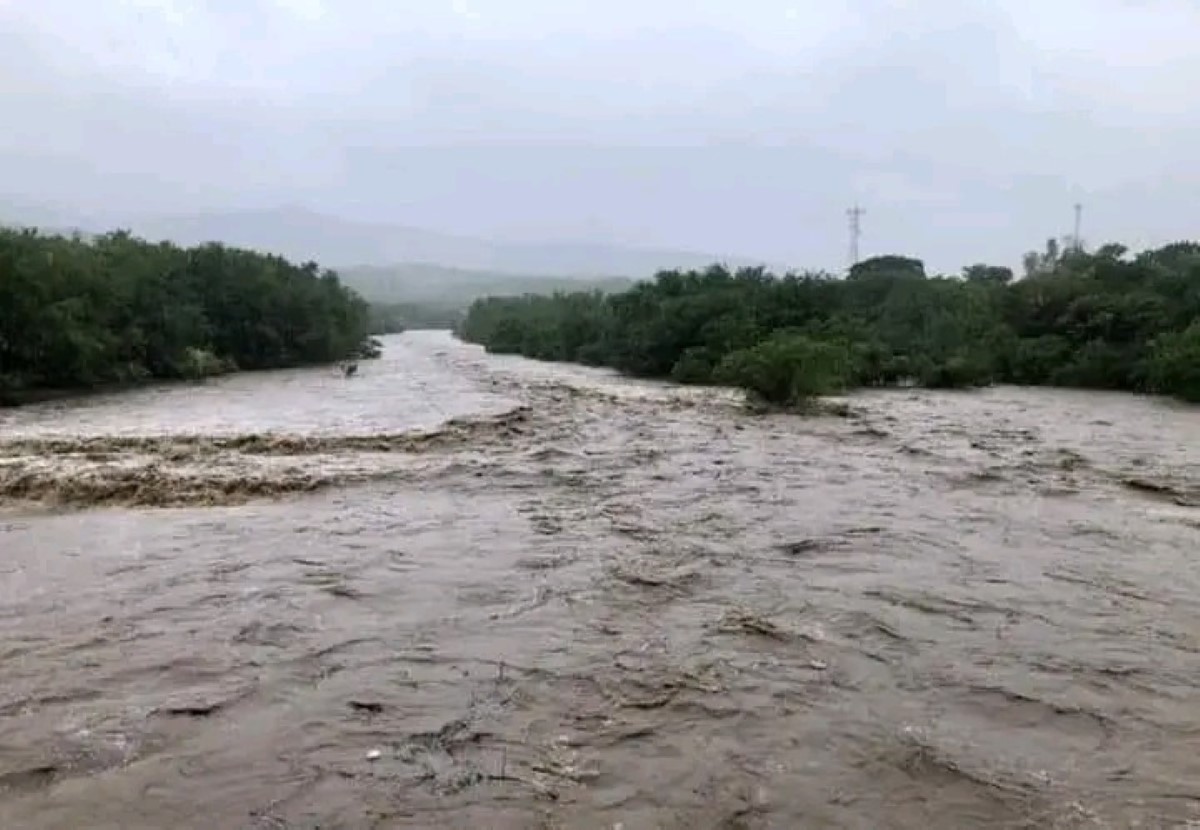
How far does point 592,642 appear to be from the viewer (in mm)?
7852

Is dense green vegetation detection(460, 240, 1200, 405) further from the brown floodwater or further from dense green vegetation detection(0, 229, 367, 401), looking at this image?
dense green vegetation detection(0, 229, 367, 401)

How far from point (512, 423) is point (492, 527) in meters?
11.2

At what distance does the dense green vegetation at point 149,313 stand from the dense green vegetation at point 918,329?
17316mm

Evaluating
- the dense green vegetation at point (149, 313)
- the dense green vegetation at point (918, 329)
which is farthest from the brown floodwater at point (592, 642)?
the dense green vegetation at point (149, 313)

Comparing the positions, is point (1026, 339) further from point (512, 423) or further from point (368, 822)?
point (368, 822)

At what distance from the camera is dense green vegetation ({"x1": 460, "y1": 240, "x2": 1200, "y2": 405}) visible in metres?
31.1

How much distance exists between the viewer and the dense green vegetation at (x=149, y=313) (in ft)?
106

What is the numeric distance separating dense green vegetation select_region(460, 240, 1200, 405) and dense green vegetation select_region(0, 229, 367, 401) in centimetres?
1732

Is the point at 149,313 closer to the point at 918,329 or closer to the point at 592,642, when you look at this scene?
the point at 918,329

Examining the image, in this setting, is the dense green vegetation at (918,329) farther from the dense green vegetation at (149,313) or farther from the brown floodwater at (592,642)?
the dense green vegetation at (149,313)

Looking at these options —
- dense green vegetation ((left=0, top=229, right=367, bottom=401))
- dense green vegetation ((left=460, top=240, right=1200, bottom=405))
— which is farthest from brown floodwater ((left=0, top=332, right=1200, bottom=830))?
dense green vegetation ((left=0, top=229, right=367, bottom=401))

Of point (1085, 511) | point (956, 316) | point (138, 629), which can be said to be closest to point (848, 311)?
point (956, 316)

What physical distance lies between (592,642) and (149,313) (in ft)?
125

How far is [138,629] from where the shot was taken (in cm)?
823
